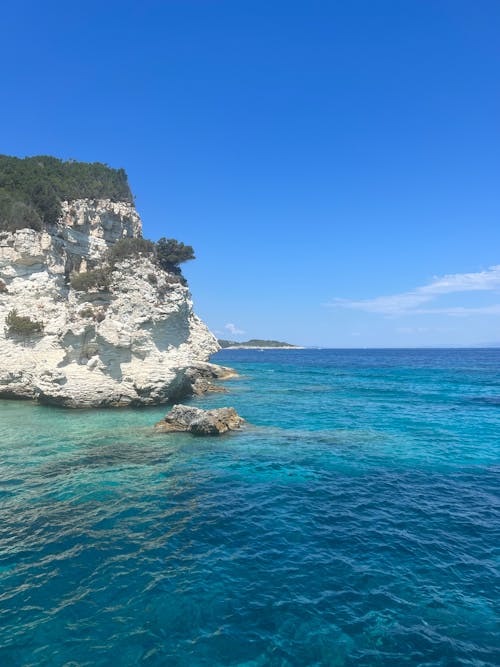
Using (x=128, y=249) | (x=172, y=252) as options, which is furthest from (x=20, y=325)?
(x=172, y=252)

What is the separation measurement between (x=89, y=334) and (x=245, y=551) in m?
23.8

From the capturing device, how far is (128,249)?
38250mm

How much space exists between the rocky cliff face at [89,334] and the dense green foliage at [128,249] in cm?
91

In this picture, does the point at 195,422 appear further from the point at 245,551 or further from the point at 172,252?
the point at 172,252

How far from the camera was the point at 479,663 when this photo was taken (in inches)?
302

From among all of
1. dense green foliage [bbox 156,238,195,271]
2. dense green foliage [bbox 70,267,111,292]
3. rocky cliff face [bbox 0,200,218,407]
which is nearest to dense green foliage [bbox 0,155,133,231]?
rocky cliff face [bbox 0,200,218,407]

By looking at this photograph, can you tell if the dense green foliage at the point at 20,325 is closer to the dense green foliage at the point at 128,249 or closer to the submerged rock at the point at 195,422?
the dense green foliage at the point at 128,249

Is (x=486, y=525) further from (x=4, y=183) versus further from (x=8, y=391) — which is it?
(x=4, y=183)

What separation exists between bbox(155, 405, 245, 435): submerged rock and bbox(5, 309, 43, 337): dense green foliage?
1559 centimetres

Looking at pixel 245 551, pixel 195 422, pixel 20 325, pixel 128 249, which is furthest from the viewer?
pixel 128 249

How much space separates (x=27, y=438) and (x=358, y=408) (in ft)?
→ 85.3

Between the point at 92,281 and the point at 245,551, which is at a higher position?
the point at 92,281

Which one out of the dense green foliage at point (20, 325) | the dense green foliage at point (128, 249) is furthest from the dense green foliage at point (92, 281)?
the dense green foliage at point (20, 325)

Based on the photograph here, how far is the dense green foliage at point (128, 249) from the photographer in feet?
122
